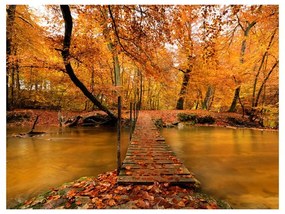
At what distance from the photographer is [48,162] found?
574cm

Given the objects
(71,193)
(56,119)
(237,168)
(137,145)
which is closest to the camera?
(71,193)

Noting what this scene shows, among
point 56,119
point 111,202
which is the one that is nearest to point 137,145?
point 111,202

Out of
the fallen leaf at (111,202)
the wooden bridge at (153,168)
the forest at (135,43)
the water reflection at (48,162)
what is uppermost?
the forest at (135,43)

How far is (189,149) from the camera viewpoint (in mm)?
7340

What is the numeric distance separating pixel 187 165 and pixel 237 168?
132 cm

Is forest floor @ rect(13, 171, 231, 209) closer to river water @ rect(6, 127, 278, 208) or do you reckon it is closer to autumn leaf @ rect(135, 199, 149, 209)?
autumn leaf @ rect(135, 199, 149, 209)

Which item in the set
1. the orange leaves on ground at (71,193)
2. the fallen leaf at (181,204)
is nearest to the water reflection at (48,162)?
the orange leaves on ground at (71,193)

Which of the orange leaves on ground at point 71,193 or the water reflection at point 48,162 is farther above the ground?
the orange leaves on ground at point 71,193

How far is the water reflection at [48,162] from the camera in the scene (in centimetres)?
411

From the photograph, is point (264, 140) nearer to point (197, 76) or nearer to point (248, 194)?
point (248, 194)

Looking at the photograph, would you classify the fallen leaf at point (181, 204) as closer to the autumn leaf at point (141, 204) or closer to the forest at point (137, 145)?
the forest at point (137, 145)

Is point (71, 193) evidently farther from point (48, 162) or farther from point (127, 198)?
point (48, 162)

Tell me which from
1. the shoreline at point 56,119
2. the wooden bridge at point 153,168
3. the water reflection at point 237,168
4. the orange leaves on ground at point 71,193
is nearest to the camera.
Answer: the orange leaves on ground at point 71,193

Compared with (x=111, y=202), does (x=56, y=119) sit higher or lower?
higher
